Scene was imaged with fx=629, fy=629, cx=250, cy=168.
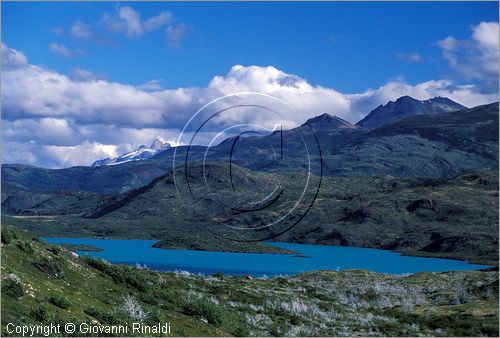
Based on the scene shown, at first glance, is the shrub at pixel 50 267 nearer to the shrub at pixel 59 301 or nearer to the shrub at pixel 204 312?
the shrub at pixel 59 301

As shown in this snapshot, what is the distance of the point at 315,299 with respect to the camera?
66938 mm

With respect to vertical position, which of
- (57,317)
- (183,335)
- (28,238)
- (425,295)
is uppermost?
(28,238)

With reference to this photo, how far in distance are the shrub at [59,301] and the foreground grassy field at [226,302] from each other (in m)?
0.05

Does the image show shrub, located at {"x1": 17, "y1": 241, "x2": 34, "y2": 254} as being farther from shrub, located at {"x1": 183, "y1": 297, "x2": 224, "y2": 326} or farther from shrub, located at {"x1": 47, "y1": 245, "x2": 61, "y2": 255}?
shrub, located at {"x1": 183, "y1": 297, "x2": 224, "y2": 326}

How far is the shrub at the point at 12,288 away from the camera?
2869 cm

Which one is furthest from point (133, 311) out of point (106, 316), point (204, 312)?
point (204, 312)

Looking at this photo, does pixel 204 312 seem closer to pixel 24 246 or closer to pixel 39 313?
pixel 24 246

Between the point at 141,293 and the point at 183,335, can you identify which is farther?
the point at 141,293

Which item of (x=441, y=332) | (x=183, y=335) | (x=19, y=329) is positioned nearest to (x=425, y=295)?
(x=441, y=332)

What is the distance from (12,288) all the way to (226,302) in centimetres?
2808

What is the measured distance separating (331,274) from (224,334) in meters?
58.8

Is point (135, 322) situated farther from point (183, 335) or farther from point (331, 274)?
point (331, 274)

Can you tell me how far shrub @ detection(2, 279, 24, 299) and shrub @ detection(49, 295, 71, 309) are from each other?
1.63 metres

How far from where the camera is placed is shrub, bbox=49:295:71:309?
99.0 feet
